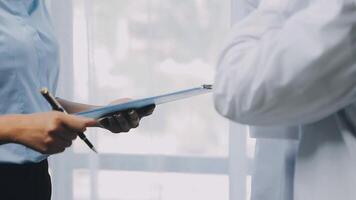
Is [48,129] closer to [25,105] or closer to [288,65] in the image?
[25,105]

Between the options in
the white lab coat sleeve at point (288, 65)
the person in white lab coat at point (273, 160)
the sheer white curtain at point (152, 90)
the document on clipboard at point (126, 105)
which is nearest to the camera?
the white lab coat sleeve at point (288, 65)

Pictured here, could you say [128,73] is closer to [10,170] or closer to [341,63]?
[10,170]

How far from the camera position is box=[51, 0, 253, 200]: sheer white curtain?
1492 mm

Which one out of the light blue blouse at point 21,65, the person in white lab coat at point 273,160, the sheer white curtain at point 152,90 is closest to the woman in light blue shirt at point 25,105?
the light blue blouse at point 21,65

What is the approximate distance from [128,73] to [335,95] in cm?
113

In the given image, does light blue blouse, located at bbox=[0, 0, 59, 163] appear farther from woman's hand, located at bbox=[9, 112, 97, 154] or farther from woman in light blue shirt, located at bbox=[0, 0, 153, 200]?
woman's hand, located at bbox=[9, 112, 97, 154]

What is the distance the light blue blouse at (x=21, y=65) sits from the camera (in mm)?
955

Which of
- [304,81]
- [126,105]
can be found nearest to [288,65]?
[304,81]

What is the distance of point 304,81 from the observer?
1.52 ft

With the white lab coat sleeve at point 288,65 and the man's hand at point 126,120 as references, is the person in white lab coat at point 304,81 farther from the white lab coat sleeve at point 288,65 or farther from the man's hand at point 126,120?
the man's hand at point 126,120

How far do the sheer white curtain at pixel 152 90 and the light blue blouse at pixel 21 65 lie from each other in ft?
1.59

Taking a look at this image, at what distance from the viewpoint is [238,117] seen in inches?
20.3

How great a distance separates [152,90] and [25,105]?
60 cm

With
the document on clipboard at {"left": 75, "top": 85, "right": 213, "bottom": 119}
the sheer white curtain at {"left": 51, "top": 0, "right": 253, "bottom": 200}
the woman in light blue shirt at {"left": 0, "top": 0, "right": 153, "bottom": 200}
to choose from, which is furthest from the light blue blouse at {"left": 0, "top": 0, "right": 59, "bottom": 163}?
the sheer white curtain at {"left": 51, "top": 0, "right": 253, "bottom": 200}
